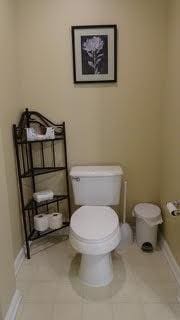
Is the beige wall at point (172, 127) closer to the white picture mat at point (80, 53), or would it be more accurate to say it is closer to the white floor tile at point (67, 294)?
the white picture mat at point (80, 53)

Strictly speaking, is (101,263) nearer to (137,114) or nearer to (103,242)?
(103,242)

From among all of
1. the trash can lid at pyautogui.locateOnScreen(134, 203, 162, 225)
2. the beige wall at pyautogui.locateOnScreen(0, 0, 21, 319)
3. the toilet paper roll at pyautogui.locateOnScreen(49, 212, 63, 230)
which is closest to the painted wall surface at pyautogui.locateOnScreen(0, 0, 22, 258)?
the beige wall at pyautogui.locateOnScreen(0, 0, 21, 319)

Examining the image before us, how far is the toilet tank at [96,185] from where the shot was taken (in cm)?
219

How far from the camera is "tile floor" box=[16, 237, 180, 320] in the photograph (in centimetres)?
167

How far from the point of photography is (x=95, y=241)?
1.70 m

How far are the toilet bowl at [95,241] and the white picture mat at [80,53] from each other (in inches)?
42.8

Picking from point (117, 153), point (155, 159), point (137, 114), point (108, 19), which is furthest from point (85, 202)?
point (108, 19)

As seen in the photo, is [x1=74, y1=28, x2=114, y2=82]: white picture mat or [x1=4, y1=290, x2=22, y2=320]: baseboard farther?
[x1=74, y1=28, x2=114, y2=82]: white picture mat

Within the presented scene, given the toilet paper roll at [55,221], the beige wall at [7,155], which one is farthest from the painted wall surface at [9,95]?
the toilet paper roll at [55,221]

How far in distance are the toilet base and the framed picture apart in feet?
4.57

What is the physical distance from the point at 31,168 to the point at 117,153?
2.52 feet

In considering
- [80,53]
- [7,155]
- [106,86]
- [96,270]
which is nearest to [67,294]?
[96,270]

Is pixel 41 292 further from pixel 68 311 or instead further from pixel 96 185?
pixel 96 185

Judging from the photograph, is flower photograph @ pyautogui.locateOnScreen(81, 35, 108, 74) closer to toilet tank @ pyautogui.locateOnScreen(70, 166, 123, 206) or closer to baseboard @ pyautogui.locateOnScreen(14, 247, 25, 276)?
toilet tank @ pyautogui.locateOnScreen(70, 166, 123, 206)
